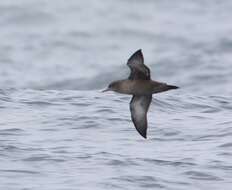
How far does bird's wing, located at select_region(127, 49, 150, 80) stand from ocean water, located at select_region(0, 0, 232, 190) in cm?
126

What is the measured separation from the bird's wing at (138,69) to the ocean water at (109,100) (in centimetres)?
126

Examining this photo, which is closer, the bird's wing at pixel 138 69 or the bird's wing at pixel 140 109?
the bird's wing at pixel 138 69

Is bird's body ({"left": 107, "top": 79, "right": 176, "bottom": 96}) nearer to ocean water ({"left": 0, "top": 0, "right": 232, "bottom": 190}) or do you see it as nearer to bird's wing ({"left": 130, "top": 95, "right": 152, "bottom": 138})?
bird's wing ({"left": 130, "top": 95, "right": 152, "bottom": 138})

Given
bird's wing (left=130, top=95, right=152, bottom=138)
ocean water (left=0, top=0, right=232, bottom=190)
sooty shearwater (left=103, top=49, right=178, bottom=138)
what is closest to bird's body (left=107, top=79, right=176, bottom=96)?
sooty shearwater (left=103, top=49, right=178, bottom=138)

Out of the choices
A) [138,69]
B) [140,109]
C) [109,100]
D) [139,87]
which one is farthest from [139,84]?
[109,100]

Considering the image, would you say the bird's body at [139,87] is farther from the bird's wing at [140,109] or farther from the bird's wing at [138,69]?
the bird's wing at [140,109]

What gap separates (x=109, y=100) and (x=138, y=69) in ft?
16.5

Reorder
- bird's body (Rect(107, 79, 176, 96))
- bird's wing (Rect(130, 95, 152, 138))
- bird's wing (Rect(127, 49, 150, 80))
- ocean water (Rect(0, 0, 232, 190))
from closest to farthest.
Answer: bird's body (Rect(107, 79, 176, 96)) → bird's wing (Rect(127, 49, 150, 80)) → bird's wing (Rect(130, 95, 152, 138)) → ocean water (Rect(0, 0, 232, 190))

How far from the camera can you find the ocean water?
1177 centimetres

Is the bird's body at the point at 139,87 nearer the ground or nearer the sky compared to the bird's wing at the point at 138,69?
nearer the ground

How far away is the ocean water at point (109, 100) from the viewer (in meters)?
11.8

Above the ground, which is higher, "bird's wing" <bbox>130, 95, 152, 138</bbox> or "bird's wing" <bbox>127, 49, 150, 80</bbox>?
"bird's wing" <bbox>127, 49, 150, 80</bbox>

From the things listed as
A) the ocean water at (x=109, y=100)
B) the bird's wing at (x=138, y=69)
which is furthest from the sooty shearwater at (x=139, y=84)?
the ocean water at (x=109, y=100)

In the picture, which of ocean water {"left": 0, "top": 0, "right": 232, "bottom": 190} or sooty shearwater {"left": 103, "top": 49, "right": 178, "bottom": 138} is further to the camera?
ocean water {"left": 0, "top": 0, "right": 232, "bottom": 190}
